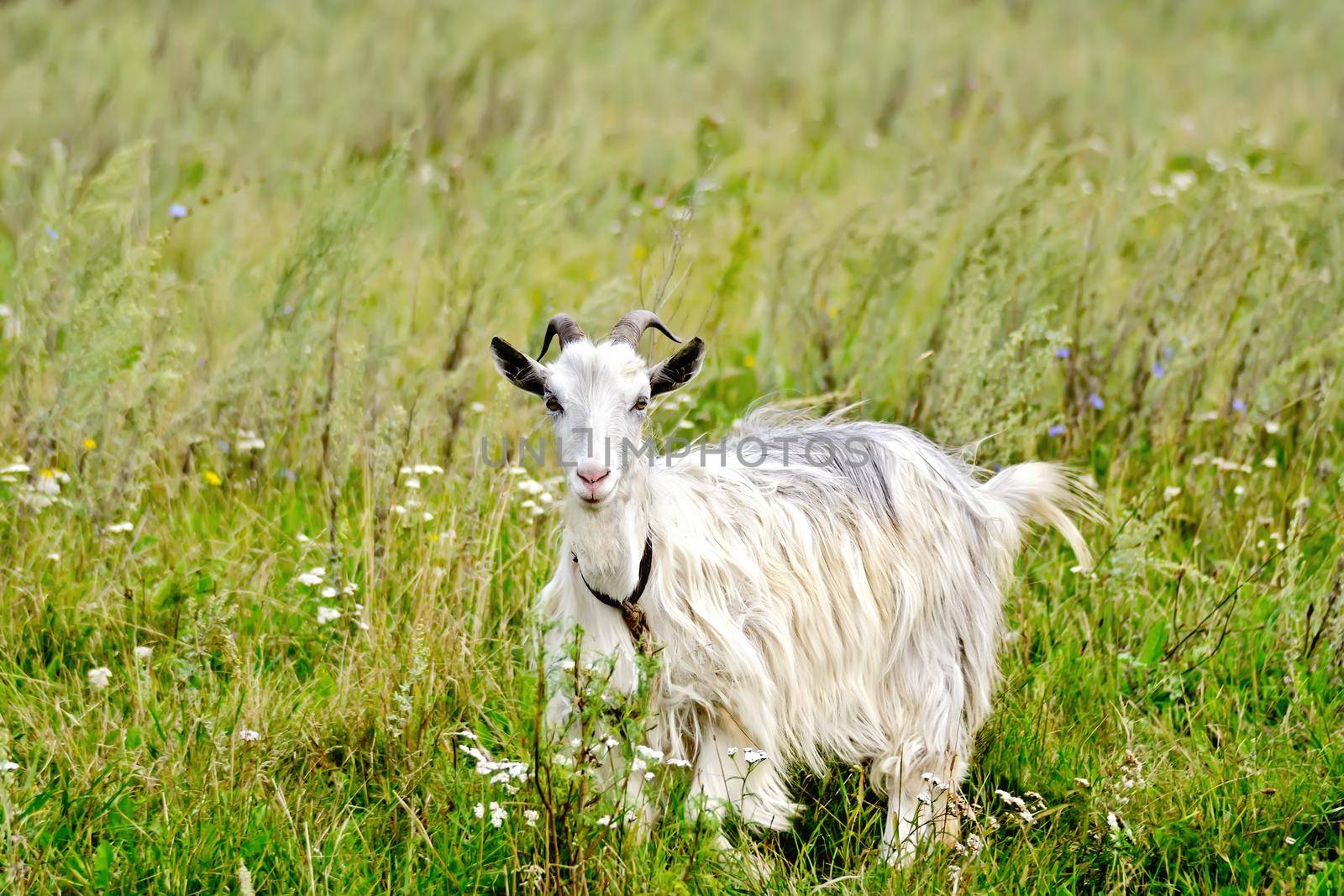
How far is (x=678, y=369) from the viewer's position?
3.66 m

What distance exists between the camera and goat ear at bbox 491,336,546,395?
3561 mm

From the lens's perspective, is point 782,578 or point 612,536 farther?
point 782,578

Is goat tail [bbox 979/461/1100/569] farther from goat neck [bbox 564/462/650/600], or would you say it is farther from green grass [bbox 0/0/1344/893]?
goat neck [bbox 564/462/650/600]

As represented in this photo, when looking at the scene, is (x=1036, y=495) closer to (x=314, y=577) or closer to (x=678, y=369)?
(x=678, y=369)

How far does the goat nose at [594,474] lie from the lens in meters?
3.27

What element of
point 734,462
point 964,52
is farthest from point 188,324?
point 964,52

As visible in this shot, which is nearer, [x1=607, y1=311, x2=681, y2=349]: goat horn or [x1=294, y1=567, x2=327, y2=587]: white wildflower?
[x1=607, y1=311, x2=681, y2=349]: goat horn

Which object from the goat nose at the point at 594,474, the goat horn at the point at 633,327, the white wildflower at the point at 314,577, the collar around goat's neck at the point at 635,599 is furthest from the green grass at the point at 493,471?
the goat horn at the point at 633,327

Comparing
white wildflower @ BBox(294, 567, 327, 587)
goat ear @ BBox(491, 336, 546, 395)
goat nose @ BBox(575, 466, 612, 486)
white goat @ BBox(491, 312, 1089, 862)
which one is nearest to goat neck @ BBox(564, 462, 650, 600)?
white goat @ BBox(491, 312, 1089, 862)

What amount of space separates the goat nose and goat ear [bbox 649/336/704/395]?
1.32ft

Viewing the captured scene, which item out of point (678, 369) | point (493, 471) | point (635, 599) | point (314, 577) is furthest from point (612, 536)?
point (493, 471)

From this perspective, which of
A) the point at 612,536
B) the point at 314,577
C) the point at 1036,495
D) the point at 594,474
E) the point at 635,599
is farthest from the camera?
the point at 1036,495

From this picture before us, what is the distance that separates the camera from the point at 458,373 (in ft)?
16.7

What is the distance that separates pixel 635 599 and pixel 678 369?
25.9 inches
